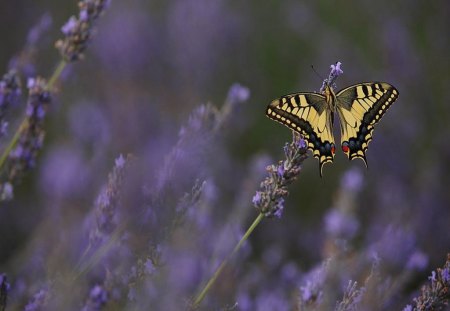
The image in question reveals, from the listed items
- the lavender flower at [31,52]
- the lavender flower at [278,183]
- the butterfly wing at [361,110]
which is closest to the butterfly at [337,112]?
the butterfly wing at [361,110]

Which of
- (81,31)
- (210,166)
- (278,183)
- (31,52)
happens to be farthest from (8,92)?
(210,166)

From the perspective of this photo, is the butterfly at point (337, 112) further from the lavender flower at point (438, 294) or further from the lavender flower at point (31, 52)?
the lavender flower at point (31, 52)

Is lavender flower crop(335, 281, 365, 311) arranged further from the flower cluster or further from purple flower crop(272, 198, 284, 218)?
the flower cluster

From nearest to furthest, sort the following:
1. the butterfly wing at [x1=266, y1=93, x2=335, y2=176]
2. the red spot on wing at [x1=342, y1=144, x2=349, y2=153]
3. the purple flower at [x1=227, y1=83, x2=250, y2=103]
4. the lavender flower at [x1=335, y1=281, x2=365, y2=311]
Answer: the lavender flower at [x1=335, y1=281, x2=365, y2=311] → the butterfly wing at [x1=266, y1=93, x2=335, y2=176] → the red spot on wing at [x1=342, y1=144, x2=349, y2=153] → the purple flower at [x1=227, y1=83, x2=250, y2=103]

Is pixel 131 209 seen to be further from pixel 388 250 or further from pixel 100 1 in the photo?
→ pixel 388 250

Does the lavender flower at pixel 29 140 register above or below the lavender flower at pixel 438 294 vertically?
above

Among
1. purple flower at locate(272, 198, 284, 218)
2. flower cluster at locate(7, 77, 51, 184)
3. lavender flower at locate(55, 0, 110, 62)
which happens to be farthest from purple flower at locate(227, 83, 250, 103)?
purple flower at locate(272, 198, 284, 218)

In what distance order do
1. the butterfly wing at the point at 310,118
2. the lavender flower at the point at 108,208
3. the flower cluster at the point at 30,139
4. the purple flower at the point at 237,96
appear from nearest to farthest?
the lavender flower at the point at 108,208 < the butterfly wing at the point at 310,118 < the flower cluster at the point at 30,139 < the purple flower at the point at 237,96
